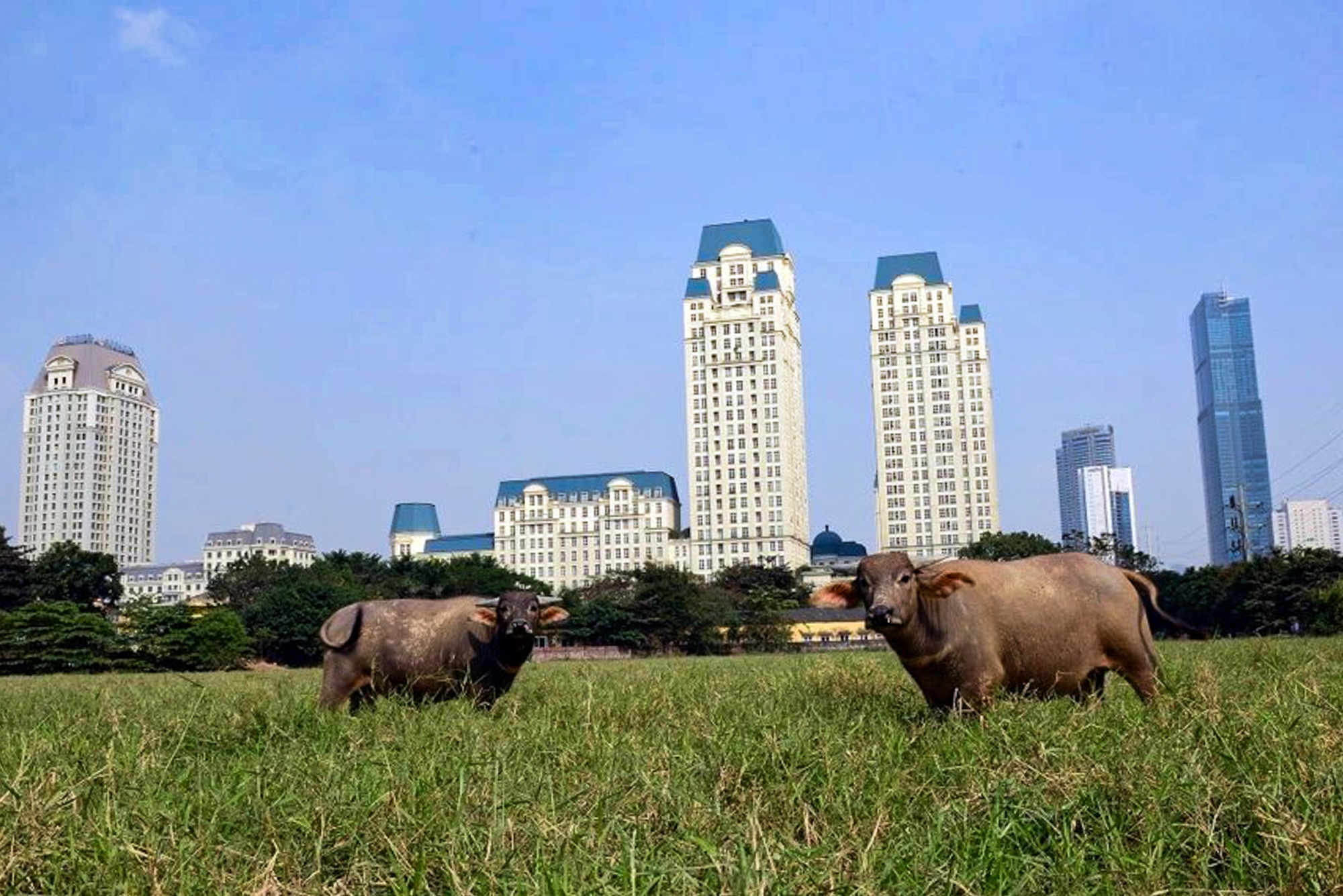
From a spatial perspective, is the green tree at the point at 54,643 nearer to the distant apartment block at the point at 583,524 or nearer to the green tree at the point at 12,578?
the green tree at the point at 12,578

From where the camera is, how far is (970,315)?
5733 inches

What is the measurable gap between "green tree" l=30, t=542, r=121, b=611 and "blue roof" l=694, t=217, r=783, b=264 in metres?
89.7

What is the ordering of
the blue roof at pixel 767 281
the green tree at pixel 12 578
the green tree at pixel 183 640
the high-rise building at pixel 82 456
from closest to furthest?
the green tree at pixel 183 640, the green tree at pixel 12 578, the blue roof at pixel 767 281, the high-rise building at pixel 82 456

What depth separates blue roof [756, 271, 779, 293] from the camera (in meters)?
140

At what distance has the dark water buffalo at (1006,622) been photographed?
6.68 meters

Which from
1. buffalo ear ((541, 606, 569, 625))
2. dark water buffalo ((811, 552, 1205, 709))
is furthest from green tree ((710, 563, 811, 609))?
dark water buffalo ((811, 552, 1205, 709))

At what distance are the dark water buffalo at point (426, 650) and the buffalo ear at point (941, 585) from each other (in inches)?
126

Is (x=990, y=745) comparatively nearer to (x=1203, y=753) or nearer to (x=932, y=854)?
(x=1203, y=753)

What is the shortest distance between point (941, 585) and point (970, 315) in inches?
5710

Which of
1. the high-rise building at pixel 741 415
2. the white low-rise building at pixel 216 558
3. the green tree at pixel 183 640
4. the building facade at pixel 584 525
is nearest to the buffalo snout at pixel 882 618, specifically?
the green tree at pixel 183 640

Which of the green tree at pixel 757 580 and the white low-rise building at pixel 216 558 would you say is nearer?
the green tree at pixel 757 580

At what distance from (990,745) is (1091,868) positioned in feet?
6.00

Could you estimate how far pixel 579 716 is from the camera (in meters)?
6.69

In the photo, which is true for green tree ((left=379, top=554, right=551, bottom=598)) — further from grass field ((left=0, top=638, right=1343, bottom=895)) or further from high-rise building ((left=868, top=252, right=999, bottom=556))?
high-rise building ((left=868, top=252, right=999, bottom=556))
